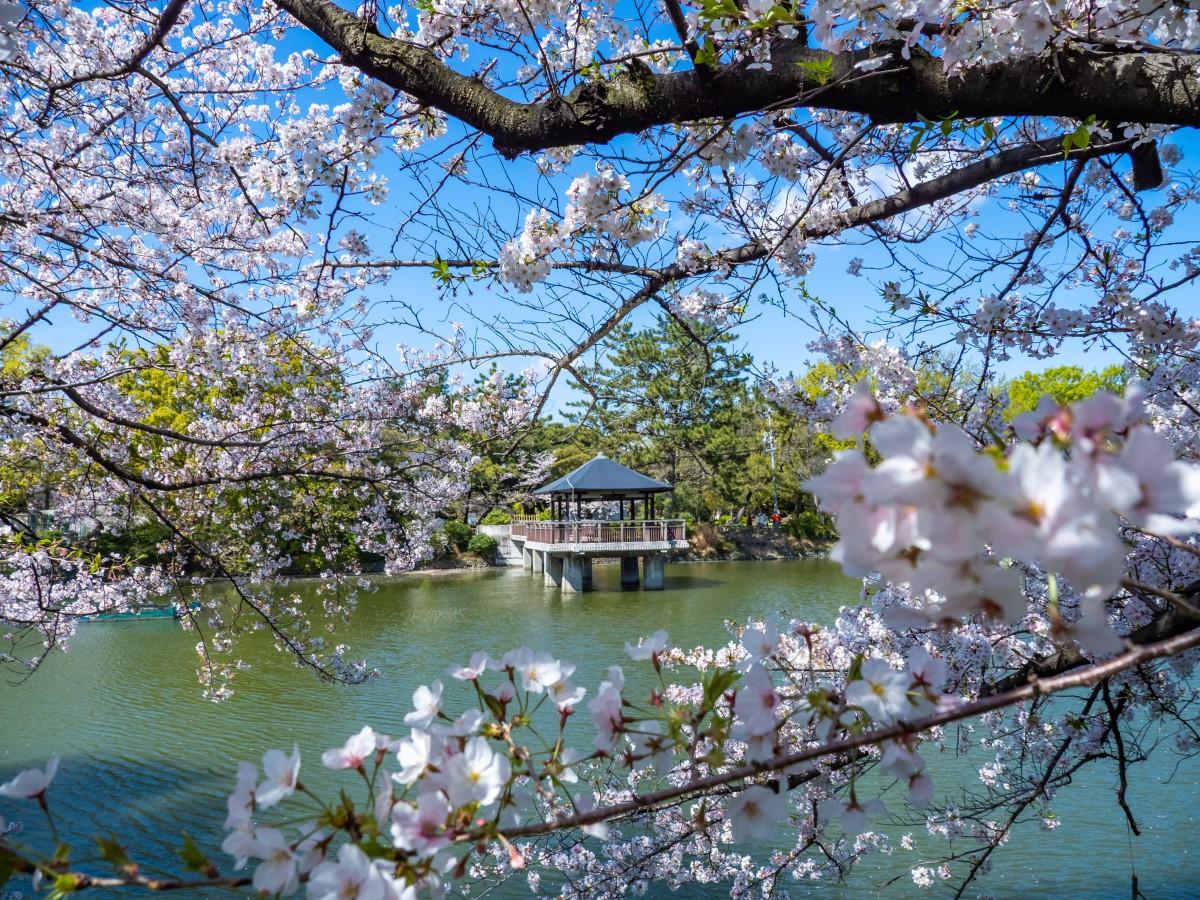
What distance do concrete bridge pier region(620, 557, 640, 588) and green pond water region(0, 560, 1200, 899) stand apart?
3.46 m

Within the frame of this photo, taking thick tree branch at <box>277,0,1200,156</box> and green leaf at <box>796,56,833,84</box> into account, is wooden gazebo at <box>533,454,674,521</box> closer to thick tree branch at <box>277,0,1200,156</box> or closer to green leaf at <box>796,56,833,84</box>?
thick tree branch at <box>277,0,1200,156</box>

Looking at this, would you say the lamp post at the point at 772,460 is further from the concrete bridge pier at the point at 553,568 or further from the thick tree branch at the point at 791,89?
the thick tree branch at the point at 791,89

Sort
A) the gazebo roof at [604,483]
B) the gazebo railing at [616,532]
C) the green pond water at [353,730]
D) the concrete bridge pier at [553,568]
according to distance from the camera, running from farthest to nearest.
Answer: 1. the concrete bridge pier at [553,568]
2. the gazebo railing at [616,532]
3. the gazebo roof at [604,483]
4. the green pond water at [353,730]

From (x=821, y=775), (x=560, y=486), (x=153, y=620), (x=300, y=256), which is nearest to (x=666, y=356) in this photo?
(x=560, y=486)

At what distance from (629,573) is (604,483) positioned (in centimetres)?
240

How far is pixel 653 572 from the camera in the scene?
17750 millimetres

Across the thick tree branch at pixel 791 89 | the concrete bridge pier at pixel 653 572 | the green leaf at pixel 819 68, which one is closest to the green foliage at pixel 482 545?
the concrete bridge pier at pixel 653 572

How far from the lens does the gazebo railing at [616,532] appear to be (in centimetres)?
1784

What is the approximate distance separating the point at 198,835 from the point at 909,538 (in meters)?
5.68

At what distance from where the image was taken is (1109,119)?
56.9 inches

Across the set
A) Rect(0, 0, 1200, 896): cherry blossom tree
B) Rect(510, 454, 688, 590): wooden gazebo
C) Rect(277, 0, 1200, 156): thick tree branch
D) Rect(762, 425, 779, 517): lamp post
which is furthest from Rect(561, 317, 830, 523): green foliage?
Rect(277, 0, 1200, 156): thick tree branch

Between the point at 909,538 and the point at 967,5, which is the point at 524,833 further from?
the point at 967,5

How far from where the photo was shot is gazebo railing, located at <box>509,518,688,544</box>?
17844mm

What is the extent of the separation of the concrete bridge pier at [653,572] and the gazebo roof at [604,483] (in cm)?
163
